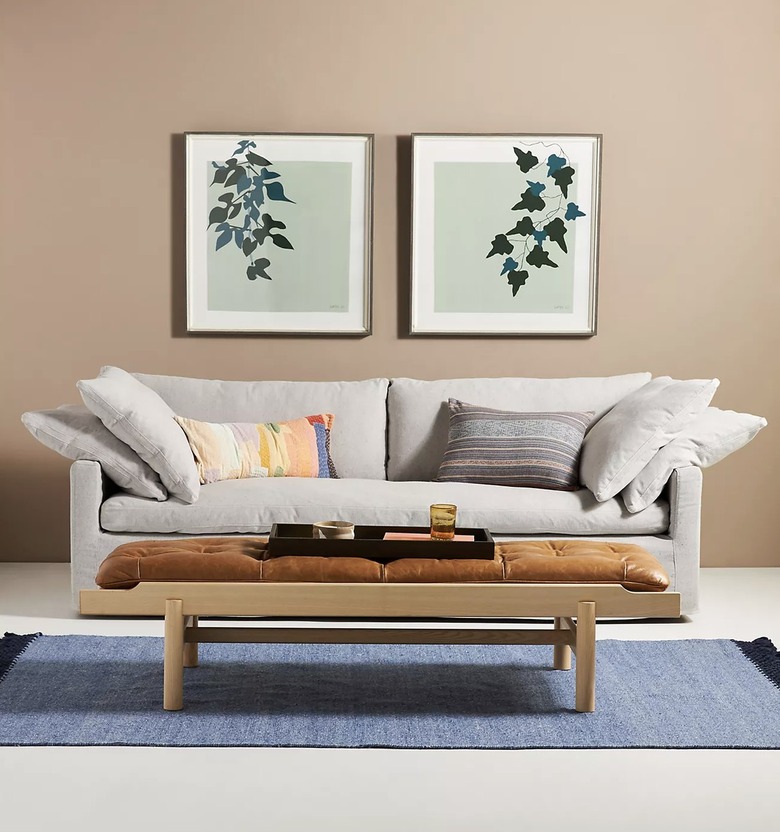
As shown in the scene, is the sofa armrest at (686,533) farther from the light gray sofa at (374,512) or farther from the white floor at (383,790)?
the white floor at (383,790)

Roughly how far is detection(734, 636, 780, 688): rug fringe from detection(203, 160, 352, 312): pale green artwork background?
2.36 meters

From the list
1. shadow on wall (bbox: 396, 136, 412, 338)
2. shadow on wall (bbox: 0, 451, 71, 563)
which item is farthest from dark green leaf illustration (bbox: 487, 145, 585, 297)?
shadow on wall (bbox: 0, 451, 71, 563)

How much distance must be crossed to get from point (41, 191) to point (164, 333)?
85 cm

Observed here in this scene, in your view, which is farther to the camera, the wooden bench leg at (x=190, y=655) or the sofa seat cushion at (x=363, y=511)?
the sofa seat cushion at (x=363, y=511)

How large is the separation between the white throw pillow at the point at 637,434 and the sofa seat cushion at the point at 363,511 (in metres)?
0.11

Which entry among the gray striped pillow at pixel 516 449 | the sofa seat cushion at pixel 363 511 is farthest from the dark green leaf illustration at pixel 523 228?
the sofa seat cushion at pixel 363 511

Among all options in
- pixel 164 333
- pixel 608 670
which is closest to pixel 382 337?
pixel 164 333

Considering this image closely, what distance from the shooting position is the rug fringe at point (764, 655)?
305 cm

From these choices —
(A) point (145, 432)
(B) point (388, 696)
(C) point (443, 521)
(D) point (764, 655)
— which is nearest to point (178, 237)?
(A) point (145, 432)

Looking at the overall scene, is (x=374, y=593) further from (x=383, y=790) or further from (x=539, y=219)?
(x=539, y=219)

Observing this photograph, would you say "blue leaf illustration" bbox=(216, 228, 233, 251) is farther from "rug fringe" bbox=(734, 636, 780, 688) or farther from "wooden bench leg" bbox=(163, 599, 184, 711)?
"rug fringe" bbox=(734, 636, 780, 688)

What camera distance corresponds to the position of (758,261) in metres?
4.77

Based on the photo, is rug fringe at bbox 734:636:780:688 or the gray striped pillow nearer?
rug fringe at bbox 734:636:780:688

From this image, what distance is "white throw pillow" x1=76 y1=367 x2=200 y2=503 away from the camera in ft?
12.1
